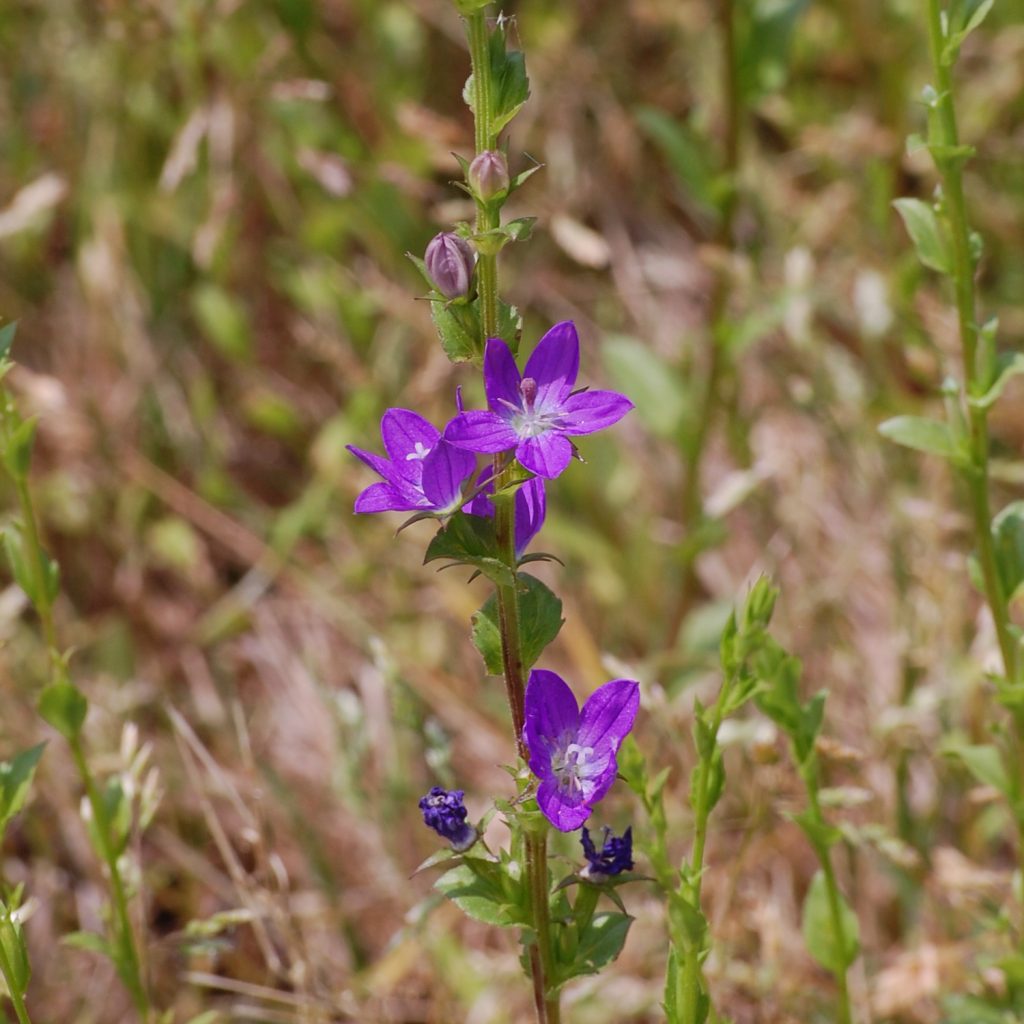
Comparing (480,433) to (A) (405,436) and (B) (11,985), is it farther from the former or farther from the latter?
(B) (11,985)

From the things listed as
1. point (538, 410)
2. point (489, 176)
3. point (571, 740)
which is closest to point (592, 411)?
point (538, 410)

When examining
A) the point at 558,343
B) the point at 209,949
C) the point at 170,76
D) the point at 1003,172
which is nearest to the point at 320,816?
the point at 209,949

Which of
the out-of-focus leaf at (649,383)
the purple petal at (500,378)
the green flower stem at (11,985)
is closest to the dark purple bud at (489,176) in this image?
the purple petal at (500,378)

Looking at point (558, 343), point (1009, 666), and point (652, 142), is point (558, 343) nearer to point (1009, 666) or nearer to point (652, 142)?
point (1009, 666)

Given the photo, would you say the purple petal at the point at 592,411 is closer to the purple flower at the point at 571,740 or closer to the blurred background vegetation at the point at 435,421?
the purple flower at the point at 571,740

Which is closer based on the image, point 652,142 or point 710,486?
point 710,486

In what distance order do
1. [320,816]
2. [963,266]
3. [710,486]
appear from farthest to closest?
1. [710,486]
2. [320,816]
3. [963,266]
